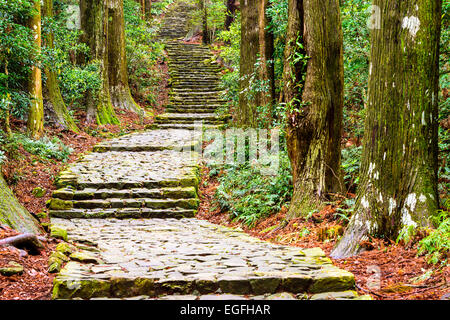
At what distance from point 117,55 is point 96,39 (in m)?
2.46

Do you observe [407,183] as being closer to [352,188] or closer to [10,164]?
[352,188]

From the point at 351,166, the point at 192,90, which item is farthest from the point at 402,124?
the point at 192,90

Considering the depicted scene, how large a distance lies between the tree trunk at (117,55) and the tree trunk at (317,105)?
40.2ft

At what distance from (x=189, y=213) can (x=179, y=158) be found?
11.5 feet

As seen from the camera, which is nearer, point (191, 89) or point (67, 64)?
point (67, 64)

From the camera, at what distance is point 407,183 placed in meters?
4.34

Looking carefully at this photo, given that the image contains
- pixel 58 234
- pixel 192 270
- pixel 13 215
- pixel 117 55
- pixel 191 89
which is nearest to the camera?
pixel 192 270

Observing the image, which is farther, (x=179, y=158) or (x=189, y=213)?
(x=179, y=158)

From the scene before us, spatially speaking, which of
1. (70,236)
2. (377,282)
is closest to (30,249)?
(70,236)

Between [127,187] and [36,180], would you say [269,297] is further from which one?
[36,180]

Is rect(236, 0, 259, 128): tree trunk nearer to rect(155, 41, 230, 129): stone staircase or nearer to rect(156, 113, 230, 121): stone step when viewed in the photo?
rect(155, 41, 230, 129): stone staircase

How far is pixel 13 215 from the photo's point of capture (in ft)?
16.7

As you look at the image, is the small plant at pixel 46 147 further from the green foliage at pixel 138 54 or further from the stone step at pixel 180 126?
the green foliage at pixel 138 54

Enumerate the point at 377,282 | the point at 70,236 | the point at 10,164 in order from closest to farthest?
the point at 377,282 → the point at 70,236 → the point at 10,164
